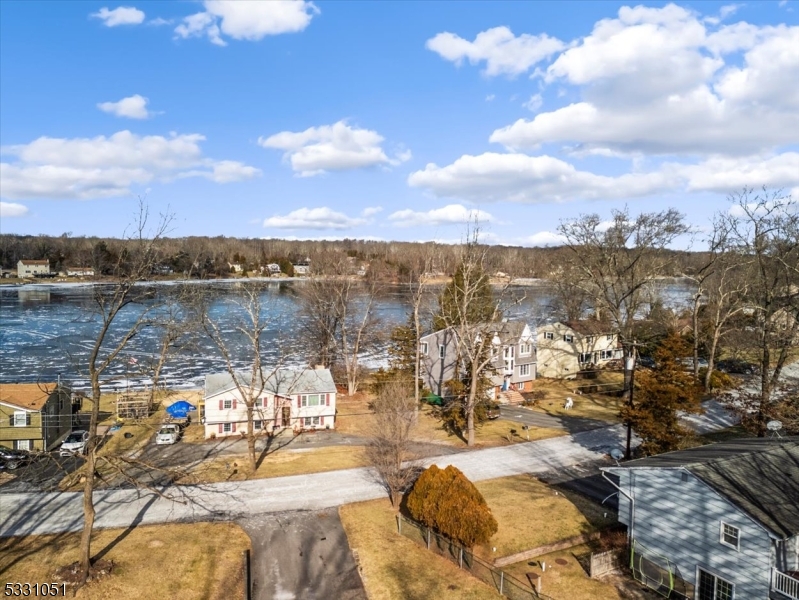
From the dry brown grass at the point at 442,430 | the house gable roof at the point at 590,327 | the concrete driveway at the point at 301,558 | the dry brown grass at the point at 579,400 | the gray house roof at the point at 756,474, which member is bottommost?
the concrete driveway at the point at 301,558

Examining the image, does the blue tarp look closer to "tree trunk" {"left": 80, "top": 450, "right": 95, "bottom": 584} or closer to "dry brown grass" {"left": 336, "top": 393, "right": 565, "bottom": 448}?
"dry brown grass" {"left": 336, "top": 393, "right": 565, "bottom": 448}

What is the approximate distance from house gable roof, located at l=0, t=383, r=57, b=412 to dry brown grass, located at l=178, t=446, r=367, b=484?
10.3m

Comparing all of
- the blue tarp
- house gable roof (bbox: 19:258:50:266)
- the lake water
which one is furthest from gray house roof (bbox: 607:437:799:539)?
house gable roof (bbox: 19:258:50:266)

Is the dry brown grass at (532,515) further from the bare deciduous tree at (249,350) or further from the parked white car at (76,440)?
the parked white car at (76,440)

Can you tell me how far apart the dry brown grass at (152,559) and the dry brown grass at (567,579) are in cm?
1027

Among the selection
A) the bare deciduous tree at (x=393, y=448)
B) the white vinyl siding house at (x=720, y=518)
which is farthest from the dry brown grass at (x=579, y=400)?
the bare deciduous tree at (x=393, y=448)

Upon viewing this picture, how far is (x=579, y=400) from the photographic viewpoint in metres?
44.9

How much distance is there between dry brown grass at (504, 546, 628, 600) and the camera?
58.9 feet

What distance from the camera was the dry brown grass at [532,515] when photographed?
21391 mm

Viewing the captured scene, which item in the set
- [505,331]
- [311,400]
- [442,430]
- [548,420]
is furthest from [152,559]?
[505,331]

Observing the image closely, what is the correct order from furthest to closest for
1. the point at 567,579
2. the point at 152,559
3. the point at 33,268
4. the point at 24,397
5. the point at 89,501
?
the point at 33,268 < the point at 24,397 < the point at 152,559 < the point at 567,579 < the point at 89,501

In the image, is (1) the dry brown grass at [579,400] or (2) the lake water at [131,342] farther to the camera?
(2) the lake water at [131,342]

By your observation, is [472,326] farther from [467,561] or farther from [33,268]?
[33,268]

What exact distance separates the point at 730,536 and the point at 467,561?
8.75 m
